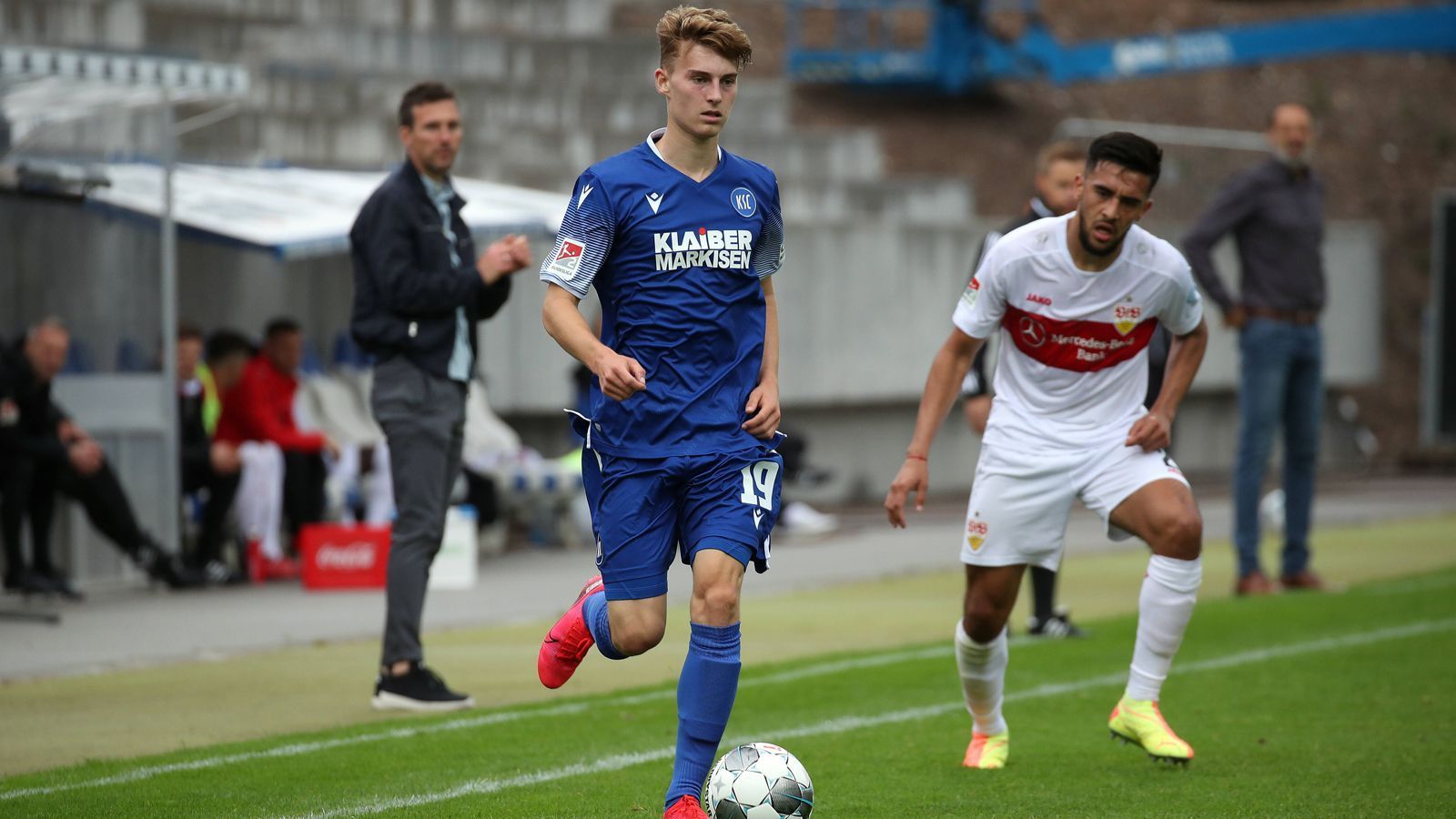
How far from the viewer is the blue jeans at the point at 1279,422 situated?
12.2m

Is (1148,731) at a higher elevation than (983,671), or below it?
below

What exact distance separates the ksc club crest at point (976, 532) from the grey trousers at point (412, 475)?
2.36 m

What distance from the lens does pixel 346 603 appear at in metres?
12.3

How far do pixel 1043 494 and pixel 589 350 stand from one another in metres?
2.01

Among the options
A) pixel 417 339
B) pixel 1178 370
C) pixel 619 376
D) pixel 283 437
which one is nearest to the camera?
pixel 619 376

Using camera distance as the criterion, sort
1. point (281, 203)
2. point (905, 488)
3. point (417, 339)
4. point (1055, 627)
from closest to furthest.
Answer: point (905, 488) → point (417, 339) → point (1055, 627) → point (281, 203)

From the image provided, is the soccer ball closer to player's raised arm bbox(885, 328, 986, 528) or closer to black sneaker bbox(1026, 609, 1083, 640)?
player's raised arm bbox(885, 328, 986, 528)

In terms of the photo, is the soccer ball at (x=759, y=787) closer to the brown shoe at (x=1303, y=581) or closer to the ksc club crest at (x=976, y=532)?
the ksc club crest at (x=976, y=532)

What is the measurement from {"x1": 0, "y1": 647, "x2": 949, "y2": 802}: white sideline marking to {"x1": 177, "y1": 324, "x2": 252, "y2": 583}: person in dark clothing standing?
5.39 meters

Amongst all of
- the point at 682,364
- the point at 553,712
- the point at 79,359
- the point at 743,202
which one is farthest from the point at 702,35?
the point at 79,359

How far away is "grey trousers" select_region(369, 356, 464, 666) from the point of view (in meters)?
8.10

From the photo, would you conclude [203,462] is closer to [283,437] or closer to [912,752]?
[283,437]

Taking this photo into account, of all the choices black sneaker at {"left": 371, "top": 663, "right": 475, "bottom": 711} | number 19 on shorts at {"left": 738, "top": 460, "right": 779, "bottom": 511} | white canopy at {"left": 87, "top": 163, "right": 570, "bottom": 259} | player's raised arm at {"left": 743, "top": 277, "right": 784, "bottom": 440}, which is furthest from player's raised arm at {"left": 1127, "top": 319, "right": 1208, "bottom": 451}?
white canopy at {"left": 87, "top": 163, "right": 570, "bottom": 259}

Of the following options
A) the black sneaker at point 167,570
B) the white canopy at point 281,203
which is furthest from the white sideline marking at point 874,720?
the black sneaker at point 167,570
